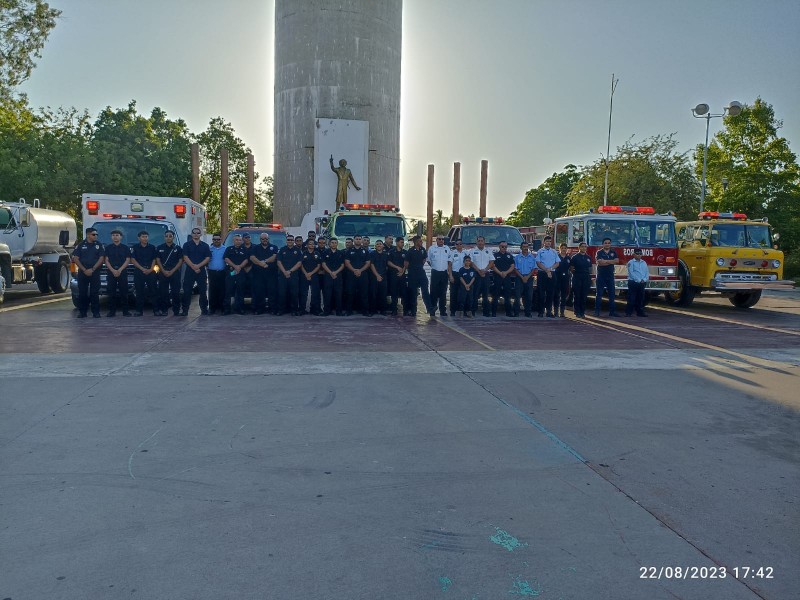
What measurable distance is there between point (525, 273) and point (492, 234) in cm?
217

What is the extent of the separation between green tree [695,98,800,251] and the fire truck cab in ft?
77.5

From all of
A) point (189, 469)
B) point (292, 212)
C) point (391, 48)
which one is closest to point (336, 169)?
point (292, 212)

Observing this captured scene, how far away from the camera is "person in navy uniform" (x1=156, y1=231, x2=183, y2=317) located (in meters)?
14.6

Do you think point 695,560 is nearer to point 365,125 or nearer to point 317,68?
point 365,125

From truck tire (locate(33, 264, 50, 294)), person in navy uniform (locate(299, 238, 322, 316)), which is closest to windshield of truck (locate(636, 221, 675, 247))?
person in navy uniform (locate(299, 238, 322, 316))

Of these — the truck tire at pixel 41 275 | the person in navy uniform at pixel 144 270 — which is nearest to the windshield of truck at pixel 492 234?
the person in navy uniform at pixel 144 270

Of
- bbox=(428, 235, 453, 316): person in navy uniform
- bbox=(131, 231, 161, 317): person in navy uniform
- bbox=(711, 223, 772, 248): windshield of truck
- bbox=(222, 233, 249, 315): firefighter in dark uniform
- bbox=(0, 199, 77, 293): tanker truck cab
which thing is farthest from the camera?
bbox=(0, 199, 77, 293): tanker truck cab

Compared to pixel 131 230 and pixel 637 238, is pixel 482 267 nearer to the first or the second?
pixel 637 238

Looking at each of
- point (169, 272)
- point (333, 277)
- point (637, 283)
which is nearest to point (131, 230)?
point (169, 272)

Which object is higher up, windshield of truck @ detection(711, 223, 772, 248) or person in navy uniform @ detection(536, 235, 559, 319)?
windshield of truck @ detection(711, 223, 772, 248)

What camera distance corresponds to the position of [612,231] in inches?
675

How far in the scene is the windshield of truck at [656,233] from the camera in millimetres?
17188

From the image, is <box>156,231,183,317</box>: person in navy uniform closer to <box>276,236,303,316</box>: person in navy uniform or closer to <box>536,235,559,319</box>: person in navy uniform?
<box>276,236,303,316</box>: person in navy uniform

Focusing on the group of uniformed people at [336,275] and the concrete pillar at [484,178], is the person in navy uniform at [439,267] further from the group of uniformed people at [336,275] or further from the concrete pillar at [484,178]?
the concrete pillar at [484,178]
